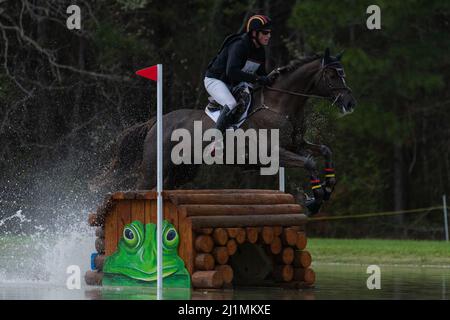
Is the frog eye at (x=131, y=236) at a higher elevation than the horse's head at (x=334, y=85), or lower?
lower

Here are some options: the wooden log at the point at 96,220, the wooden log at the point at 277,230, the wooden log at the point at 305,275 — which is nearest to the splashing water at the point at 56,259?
the wooden log at the point at 96,220

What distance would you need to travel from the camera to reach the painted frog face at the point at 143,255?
38.3 ft

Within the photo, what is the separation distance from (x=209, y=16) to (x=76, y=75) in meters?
4.05

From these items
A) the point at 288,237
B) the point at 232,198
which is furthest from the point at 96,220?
the point at 288,237

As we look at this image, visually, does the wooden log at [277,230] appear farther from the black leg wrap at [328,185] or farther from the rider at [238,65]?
the rider at [238,65]

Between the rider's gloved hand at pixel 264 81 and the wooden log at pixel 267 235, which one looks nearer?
the wooden log at pixel 267 235

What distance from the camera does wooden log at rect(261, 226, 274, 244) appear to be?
12.1 meters

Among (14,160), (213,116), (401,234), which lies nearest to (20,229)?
(14,160)

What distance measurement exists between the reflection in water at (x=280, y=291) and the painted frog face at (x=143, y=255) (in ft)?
0.72

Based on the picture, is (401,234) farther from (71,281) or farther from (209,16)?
(71,281)

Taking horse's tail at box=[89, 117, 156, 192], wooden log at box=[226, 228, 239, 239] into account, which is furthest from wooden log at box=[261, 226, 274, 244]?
horse's tail at box=[89, 117, 156, 192]

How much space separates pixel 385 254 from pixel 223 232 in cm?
783

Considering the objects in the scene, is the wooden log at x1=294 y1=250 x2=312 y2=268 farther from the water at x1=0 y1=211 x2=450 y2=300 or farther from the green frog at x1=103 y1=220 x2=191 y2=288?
the green frog at x1=103 y1=220 x2=191 y2=288

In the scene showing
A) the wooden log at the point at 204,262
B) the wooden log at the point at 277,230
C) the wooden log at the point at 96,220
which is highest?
the wooden log at the point at 96,220
